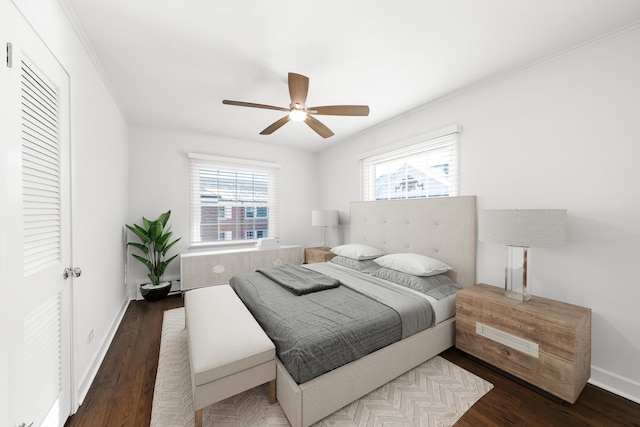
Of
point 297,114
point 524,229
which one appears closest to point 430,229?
point 524,229

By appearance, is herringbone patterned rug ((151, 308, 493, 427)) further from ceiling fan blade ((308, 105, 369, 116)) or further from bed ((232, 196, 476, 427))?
ceiling fan blade ((308, 105, 369, 116))

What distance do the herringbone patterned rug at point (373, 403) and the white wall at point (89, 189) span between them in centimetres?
60

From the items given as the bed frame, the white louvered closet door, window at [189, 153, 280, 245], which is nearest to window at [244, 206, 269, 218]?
window at [189, 153, 280, 245]

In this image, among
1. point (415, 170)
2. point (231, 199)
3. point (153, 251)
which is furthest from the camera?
point (231, 199)

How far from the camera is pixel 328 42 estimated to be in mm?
1846

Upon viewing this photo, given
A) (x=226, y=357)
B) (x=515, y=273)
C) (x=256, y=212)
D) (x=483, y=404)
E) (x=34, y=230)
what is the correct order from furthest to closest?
(x=256, y=212)
(x=515, y=273)
(x=483, y=404)
(x=226, y=357)
(x=34, y=230)

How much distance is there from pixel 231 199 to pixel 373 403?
372 centimetres

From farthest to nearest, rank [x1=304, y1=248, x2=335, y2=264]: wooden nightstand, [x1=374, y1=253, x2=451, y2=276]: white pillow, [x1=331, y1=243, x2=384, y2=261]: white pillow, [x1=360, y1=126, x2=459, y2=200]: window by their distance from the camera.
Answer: [x1=304, y1=248, x2=335, y2=264]: wooden nightstand
[x1=331, y1=243, x2=384, y2=261]: white pillow
[x1=360, y1=126, x2=459, y2=200]: window
[x1=374, y1=253, x2=451, y2=276]: white pillow

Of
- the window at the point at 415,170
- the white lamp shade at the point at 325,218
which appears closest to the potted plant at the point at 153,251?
the white lamp shade at the point at 325,218

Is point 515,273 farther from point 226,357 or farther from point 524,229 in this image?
point 226,357

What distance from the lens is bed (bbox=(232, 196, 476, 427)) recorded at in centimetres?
142

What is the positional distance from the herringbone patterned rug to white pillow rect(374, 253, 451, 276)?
31.6 inches

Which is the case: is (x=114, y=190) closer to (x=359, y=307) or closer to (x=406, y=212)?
(x=359, y=307)

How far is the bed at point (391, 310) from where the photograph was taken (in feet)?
4.67
